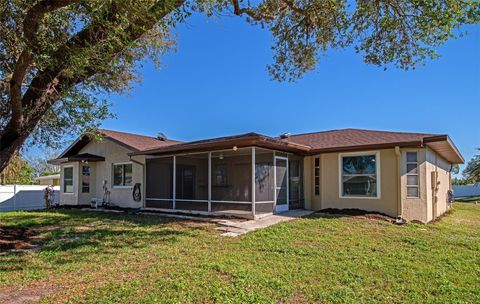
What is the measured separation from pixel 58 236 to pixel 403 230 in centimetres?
926

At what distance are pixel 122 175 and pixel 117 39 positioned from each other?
11.8 m

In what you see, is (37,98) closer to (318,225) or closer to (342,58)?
(318,225)

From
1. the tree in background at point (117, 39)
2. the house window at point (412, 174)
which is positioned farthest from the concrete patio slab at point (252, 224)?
the tree in background at point (117, 39)

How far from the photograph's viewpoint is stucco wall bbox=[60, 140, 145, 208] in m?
16.1

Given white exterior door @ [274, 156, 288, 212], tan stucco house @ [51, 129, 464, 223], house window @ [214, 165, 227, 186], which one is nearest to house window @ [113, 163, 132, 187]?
tan stucco house @ [51, 129, 464, 223]

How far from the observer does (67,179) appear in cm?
1919

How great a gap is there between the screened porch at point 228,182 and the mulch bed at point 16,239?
545 centimetres

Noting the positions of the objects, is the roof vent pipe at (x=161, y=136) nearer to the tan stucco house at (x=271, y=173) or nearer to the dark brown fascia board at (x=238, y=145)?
the tan stucco house at (x=271, y=173)

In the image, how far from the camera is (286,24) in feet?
36.1

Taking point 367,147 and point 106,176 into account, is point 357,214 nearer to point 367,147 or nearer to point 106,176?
point 367,147

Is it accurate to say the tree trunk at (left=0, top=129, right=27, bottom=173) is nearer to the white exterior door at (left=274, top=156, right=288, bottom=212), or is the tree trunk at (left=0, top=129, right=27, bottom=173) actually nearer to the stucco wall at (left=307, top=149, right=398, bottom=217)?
the white exterior door at (left=274, top=156, right=288, bottom=212)

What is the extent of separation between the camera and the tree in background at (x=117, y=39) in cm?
603

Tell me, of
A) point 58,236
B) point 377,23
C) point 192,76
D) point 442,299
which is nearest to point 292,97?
point 192,76

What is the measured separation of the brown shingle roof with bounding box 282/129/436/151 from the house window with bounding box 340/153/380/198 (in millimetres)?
481
